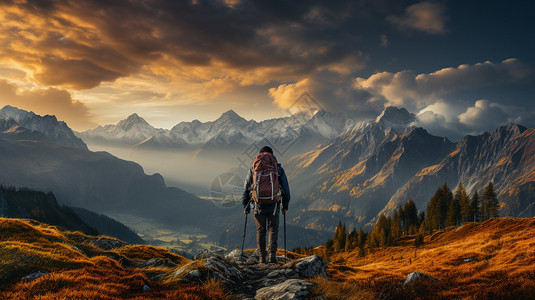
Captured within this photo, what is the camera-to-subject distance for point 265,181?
44.7 feet

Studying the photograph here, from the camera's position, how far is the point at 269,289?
9555 mm

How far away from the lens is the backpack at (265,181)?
1342 cm

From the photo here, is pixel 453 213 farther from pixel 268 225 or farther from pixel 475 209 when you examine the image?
pixel 268 225

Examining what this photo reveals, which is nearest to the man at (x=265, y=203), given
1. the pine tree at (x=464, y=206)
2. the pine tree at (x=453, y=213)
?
the pine tree at (x=453, y=213)

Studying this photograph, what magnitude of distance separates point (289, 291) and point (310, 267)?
5390 millimetres

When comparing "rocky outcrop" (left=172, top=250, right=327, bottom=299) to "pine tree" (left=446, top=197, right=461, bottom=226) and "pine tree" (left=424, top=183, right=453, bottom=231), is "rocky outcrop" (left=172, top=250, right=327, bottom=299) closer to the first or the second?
"pine tree" (left=446, top=197, right=461, bottom=226)

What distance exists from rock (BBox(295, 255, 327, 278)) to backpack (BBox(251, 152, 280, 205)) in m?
3.66

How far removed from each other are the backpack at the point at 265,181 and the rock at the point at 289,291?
4672mm

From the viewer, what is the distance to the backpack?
44.0ft

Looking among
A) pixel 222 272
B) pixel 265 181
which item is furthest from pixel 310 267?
pixel 265 181

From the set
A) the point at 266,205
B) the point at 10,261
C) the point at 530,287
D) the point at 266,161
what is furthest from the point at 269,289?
the point at 530,287

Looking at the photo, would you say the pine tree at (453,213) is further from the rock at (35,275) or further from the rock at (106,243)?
the rock at (35,275)

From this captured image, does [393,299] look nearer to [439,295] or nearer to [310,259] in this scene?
[439,295]

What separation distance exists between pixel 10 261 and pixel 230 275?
776 cm
